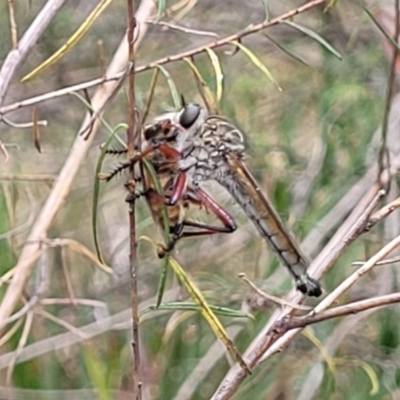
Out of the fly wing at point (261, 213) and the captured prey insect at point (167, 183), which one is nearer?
the captured prey insect at point (167, 183)

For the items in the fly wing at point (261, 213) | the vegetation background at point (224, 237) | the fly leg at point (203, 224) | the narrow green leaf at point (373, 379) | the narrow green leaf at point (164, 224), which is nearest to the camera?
the narrow green leaf at point (164, 224)

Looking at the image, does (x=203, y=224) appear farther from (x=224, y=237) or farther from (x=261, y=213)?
(x=224, y=237)

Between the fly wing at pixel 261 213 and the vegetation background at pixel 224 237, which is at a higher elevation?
the fly wing at pixel 261 213

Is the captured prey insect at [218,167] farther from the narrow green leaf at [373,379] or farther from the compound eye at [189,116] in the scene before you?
the narrow green leaf at [373,379]

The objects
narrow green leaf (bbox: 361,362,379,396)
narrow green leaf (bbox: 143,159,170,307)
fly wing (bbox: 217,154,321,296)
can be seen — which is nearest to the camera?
narrow green leaf (bbox: 143,159,170,307)

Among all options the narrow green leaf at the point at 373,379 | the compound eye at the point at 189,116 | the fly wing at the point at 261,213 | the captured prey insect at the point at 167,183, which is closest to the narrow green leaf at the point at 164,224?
the captured prey insect at the point at 167,183

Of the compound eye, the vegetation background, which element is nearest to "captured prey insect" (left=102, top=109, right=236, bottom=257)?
the compound eye

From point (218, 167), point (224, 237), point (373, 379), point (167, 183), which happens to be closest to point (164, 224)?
point (167, 183)

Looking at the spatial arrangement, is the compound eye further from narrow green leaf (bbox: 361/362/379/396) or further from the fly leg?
narrow green leaf (bbox: 361/362/379/396)
